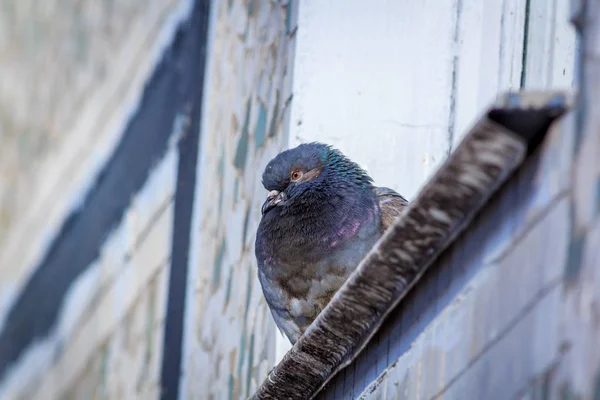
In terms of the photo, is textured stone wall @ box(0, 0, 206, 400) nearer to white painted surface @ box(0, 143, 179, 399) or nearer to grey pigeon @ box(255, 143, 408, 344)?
white painted surface @ box(0, 143, 179, 399)

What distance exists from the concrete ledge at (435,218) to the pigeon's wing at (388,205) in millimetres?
1130

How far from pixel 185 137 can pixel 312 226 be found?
104 centimetres

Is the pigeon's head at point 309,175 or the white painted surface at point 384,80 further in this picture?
the white painted surface at point 384,80

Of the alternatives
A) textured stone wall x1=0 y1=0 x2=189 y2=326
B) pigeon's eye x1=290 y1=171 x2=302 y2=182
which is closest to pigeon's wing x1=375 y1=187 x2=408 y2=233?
pigeon's eye x1=290 y1=171 x2=302 y2=182

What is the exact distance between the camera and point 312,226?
8.27 ft

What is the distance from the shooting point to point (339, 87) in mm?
2895

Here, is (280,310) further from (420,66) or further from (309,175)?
(420,66)

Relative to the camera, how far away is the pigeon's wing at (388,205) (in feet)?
8.27

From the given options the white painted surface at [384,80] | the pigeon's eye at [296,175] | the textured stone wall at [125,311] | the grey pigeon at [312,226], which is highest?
the white painted surface at [384,80]

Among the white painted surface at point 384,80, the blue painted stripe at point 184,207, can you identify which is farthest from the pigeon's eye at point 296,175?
the blue painted stripe at point 184,207

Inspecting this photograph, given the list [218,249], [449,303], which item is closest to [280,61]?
[218,249]

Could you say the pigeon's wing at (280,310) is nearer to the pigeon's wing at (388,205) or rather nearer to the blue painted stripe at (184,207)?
the pigeon's wing at (388,205)

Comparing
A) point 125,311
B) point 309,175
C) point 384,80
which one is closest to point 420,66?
point 384,80

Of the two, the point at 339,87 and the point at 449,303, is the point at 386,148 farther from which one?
the point at 449,303
